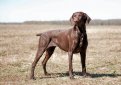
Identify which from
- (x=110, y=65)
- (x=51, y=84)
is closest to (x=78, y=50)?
(x=51, y=84)

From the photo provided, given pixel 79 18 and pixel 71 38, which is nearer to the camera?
pixel 79 18

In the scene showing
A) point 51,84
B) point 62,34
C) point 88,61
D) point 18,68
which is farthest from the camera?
point 88,61

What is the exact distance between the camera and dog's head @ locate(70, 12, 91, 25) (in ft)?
43.7

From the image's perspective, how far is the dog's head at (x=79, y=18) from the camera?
13328mm

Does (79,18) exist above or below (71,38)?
above

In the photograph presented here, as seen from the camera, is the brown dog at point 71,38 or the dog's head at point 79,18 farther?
the brown dog at point 71,38

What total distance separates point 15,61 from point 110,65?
5419mm

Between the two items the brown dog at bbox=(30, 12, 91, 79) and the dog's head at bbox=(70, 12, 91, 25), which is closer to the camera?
the dog's head at bbox=(70, 12, 91, 25)

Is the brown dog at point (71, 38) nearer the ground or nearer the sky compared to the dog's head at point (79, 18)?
nearer the ground

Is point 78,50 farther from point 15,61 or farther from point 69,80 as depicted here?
point 15,61

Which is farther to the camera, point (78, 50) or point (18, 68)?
point (18, 68)

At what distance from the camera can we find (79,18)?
43.8ft

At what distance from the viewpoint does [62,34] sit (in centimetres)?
1448

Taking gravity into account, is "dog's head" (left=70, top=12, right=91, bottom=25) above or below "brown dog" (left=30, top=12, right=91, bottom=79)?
above
